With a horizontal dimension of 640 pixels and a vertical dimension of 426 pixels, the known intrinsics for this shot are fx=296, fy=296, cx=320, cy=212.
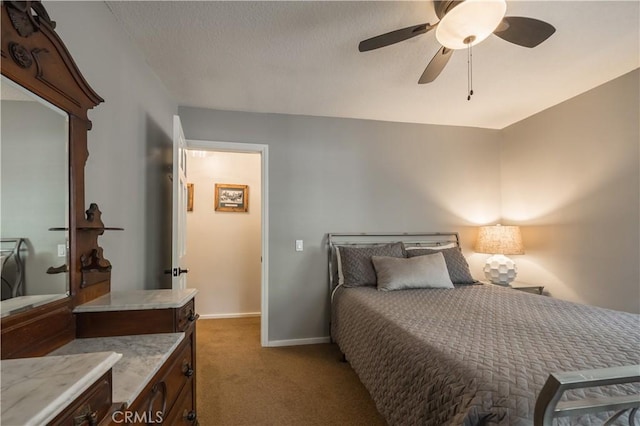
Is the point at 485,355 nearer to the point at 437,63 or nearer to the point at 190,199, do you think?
the point at 437,63

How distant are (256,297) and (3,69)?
371 centimetres

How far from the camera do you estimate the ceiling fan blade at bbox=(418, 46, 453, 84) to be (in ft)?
5.63

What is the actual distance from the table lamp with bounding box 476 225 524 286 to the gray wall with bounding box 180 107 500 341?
35 centimetres

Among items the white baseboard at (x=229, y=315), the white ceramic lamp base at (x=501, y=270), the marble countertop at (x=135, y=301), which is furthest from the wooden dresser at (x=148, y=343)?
the white ceramic lamp base at (x=501, y=270)

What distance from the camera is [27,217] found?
96 centimetres

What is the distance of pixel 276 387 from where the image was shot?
2.30 meters

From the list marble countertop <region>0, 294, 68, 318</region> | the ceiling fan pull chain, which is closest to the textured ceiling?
the ceiling fan pull chain

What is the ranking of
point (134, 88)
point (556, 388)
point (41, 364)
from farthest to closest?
1. point (134, 88)
2. point (556, 388)
3. point (41, 364)

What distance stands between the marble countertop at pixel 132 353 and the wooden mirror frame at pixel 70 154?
0.29 feet

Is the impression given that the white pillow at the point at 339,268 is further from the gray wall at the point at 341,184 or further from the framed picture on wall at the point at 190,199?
the framed picture on wall at the point at 190,199

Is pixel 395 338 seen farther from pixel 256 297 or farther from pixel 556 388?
pixel 256 297

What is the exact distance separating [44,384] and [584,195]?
363 cm

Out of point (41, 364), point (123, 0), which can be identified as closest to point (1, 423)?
point (41, 364)

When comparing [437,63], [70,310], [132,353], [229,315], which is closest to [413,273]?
[437,63]
